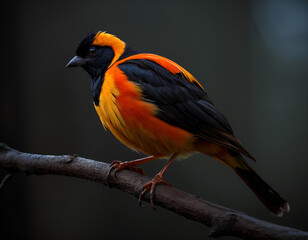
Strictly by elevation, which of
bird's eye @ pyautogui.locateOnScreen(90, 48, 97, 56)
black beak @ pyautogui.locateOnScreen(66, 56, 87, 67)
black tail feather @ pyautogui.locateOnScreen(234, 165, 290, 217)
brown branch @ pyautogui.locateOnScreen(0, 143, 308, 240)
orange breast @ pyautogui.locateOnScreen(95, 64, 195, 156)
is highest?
bird's eye @ pyautogui.locateOnScreen(90, 48, 97, 56)

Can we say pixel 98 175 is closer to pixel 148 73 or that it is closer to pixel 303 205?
pixel 148 73

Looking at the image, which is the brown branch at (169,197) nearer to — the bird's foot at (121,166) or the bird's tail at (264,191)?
the bird's foot at (121,166)

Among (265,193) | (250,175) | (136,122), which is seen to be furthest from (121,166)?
(265,193)

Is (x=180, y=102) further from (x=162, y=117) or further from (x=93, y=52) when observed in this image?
(x=93, y=52)

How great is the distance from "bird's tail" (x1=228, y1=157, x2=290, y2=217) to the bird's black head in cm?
129

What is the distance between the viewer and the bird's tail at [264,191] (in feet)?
8.28

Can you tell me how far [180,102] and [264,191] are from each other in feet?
2.93

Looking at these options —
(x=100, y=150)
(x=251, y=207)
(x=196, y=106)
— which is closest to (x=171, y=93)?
(x=196, y=106)

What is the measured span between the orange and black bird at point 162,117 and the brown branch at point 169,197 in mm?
89

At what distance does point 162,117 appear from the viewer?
2.33 meters

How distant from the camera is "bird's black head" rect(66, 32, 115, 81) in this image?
282 cm

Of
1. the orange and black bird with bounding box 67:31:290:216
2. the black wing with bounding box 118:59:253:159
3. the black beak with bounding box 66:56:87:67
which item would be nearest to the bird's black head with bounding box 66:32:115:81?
the black beak with bounding box 66:56:87:67

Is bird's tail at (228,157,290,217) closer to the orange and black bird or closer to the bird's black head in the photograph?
the orange and black bird

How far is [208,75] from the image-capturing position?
4.76 metres
